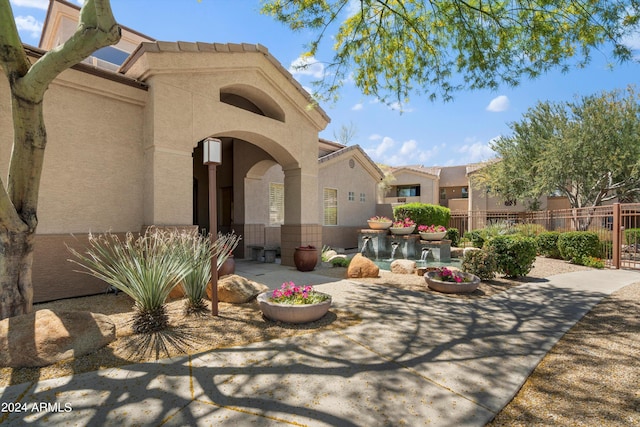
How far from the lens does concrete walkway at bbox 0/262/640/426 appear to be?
289 cm

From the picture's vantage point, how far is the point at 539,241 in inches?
546

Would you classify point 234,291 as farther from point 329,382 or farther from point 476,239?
point 476,239

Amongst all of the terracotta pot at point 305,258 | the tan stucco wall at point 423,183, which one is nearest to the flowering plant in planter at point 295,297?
the terracotta pot at point 305,258

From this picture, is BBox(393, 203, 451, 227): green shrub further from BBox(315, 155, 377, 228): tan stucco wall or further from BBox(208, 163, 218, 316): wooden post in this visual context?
BBox(208, 163, 218, 316): wooden post

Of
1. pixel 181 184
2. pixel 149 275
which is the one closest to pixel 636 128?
pixel 181 184

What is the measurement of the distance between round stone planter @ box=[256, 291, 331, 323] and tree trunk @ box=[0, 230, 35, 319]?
3382 millimetres

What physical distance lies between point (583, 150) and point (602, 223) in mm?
6240

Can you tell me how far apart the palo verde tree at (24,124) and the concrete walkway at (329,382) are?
6.53 ft

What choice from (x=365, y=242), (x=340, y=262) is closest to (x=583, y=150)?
(x=365, y=242)

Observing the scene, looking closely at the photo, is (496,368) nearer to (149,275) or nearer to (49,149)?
(149,275)

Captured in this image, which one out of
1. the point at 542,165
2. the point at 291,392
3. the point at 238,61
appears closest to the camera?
the point at 291,392

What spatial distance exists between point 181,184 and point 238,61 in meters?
3.76

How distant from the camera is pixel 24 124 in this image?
14.2 ft

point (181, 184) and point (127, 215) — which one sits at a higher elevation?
point (181, 184)
